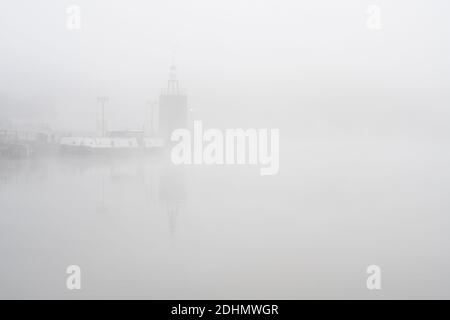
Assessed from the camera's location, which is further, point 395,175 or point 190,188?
point 395,175

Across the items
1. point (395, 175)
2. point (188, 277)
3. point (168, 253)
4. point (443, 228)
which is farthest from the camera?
point (395, 175)

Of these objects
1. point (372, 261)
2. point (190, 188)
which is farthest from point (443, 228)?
point (190, 188)

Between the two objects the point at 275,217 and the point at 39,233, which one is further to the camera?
the point at 275,217

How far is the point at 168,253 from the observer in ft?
25.5

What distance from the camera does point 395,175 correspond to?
44.7ft
